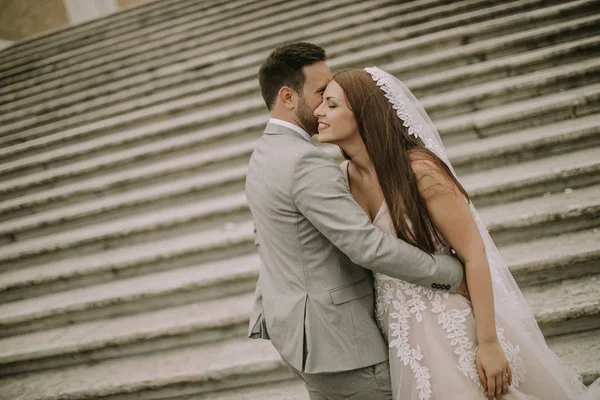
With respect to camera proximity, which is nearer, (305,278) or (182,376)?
(305,278)

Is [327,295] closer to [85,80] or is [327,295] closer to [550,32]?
[550,32]

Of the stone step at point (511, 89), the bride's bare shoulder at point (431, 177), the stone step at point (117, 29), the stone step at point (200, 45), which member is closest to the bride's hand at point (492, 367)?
the bride's bare shoulder at point (431, 177)

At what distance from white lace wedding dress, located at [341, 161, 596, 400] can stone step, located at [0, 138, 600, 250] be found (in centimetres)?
160

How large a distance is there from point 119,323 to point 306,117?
238cm

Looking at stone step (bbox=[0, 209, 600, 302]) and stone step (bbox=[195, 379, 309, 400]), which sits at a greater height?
stone step (bbox=[0, 209, 600, 302])

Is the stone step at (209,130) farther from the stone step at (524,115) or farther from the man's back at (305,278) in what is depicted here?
the man's back at (305,278)

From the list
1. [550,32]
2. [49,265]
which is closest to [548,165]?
[550,32]

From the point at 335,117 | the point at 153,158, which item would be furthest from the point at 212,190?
the point at 335,117

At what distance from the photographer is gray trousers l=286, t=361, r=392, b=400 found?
1373 mm

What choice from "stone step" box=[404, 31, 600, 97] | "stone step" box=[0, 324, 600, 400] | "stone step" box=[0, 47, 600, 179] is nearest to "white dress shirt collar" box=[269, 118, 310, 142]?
"stone step" box=[0, 324, 600, 400]

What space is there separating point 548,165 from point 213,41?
15.2ft

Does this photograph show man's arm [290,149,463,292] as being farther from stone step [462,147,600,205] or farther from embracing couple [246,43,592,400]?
stone step [462,147,600,205]

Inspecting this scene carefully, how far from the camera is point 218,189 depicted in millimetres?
3594

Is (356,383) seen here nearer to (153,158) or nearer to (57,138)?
(153,158)
